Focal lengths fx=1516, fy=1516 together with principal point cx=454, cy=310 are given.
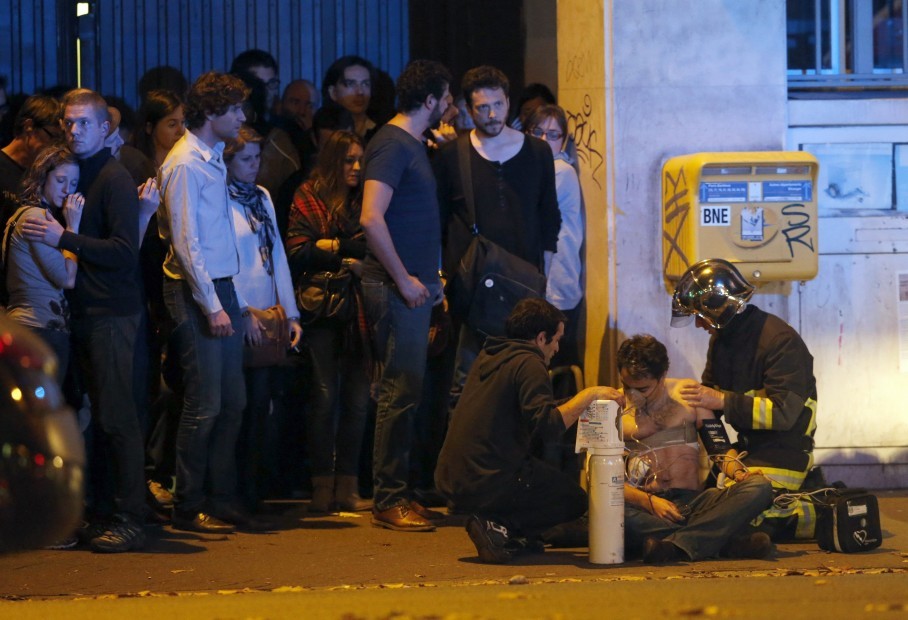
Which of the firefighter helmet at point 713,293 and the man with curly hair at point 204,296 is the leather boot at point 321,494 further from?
the firefighter helmet at point 713,293

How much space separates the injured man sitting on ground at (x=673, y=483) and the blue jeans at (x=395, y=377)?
116cm

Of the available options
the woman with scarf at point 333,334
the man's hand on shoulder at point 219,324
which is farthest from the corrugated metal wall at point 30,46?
the man's hand on shoulder at point 219,324

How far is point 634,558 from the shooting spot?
7328 millimetres

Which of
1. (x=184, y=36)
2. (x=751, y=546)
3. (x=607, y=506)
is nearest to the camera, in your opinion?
(x=607, y=506)

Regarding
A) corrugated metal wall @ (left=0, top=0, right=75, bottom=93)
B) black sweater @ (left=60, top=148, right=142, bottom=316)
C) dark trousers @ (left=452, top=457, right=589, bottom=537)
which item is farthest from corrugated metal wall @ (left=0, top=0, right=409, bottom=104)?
dark trousers @ (left=452, top=457, right=589, bottom=537)

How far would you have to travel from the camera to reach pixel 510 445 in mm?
7340

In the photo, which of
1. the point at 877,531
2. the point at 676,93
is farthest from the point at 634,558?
the point at 676,93

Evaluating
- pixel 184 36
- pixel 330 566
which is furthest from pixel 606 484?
pixel 184 36

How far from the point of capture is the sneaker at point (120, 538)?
746 centimetres

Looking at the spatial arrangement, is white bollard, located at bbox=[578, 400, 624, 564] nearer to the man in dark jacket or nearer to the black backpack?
the man in dark jacket

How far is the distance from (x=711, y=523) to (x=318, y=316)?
2.52m

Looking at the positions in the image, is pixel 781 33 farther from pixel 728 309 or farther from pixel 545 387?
pixel 545 387

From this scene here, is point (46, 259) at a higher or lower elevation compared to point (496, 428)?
higher

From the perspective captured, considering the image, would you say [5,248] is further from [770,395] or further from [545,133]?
[770,395]
